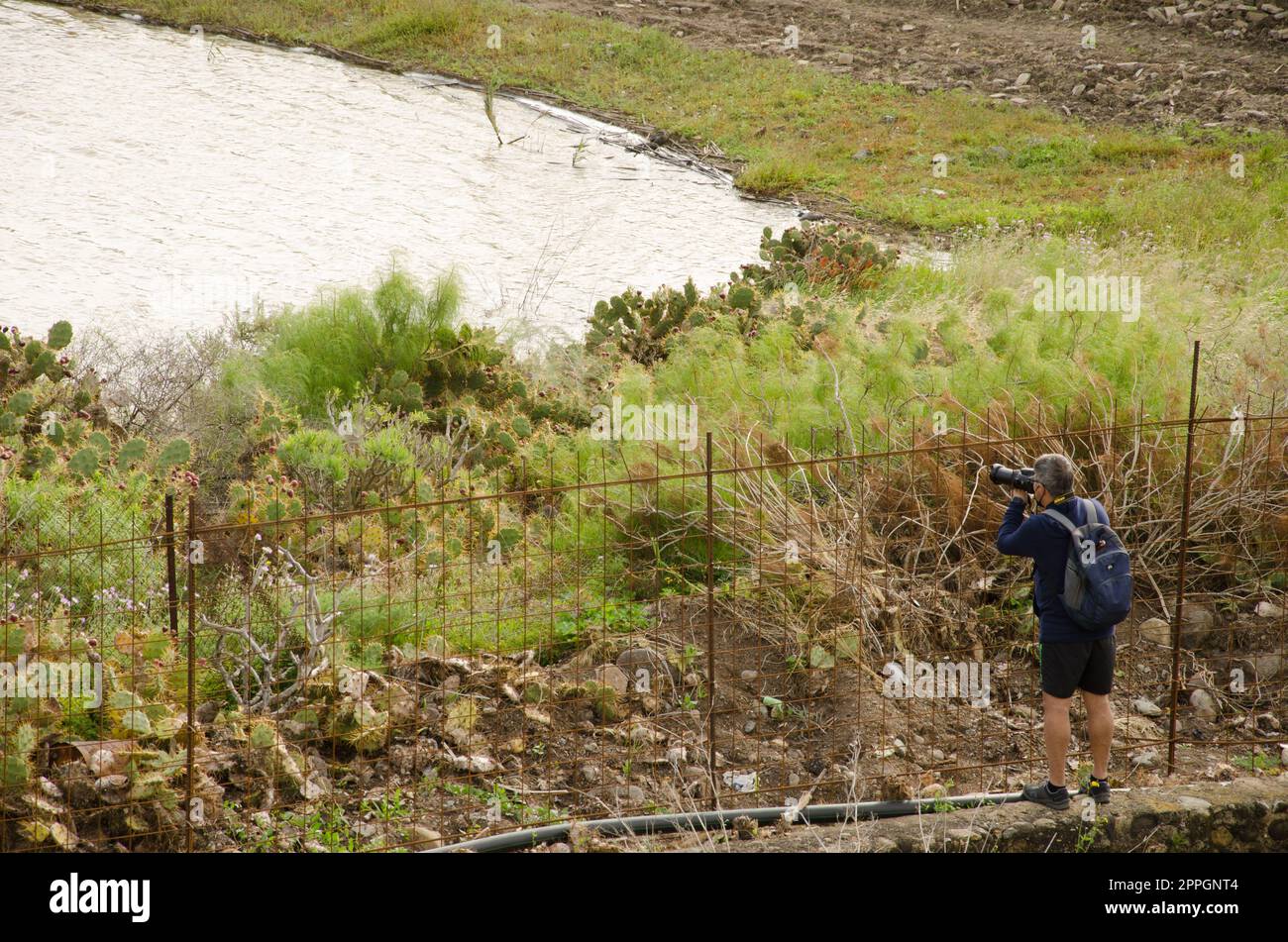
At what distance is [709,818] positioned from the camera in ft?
16.7

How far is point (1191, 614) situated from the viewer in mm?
6867

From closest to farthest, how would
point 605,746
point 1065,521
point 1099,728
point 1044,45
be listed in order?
point 1065,521, point 1099,728, point 605,746, point 1044,45

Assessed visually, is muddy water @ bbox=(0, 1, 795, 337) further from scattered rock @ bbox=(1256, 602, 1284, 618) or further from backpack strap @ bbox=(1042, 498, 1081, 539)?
backpack strap @ bbox=(1042, 498, 1081, 539)

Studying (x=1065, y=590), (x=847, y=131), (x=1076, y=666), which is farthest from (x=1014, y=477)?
(x=847, y=131)

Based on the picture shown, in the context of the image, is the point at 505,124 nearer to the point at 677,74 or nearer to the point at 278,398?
the point at 677,74

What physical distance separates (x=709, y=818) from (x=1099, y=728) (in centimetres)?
154

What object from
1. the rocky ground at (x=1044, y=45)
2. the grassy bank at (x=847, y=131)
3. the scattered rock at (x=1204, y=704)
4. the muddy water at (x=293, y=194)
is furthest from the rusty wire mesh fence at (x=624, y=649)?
the rocky ground at (x=1044, y=45)

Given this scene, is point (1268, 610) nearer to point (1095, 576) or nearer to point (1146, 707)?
point (1146, 707)

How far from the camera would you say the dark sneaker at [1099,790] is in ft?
16.9

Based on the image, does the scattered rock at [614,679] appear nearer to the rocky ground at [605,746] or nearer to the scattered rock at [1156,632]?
the rocky ground at [605,746]

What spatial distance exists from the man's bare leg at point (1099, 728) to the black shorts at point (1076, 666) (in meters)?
0.05

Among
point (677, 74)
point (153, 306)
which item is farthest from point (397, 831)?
point (677, 74)

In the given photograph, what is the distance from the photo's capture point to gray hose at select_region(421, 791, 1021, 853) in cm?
492

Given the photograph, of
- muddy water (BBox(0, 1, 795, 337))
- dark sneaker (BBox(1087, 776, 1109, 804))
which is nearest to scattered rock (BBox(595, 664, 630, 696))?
dark sneaker (BBox(1087, 776, 1109, 804))
